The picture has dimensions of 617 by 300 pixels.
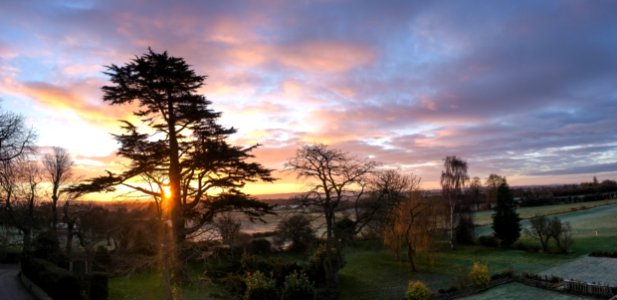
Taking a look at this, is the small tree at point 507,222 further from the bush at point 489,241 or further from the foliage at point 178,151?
the foliage at point 178,151

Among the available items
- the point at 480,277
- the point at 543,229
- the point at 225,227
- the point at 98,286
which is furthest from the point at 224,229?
the point at 543,229

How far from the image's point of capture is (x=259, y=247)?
45.4 meters

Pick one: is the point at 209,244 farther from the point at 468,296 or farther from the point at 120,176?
the point at 468,296

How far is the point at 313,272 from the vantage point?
31562mm

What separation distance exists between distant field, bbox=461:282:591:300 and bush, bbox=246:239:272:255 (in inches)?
1086

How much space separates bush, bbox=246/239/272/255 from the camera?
146ft

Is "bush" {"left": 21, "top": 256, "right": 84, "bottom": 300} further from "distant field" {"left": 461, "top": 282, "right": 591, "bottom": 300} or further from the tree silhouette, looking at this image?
"distant field" {"left": 461, "top": 282, "right": 591, "bottom": 300}

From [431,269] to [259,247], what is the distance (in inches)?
728

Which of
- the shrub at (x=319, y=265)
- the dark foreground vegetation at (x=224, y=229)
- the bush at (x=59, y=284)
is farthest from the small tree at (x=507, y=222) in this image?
the bush at (x=59, y=284)

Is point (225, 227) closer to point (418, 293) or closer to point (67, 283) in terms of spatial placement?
point (67, 283)

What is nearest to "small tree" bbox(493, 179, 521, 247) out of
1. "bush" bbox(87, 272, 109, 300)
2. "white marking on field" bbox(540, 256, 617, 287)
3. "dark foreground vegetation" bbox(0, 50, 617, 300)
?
"dark foreground vegetation" bbox(0, 50, 617, 300)

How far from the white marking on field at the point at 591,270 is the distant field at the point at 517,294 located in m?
3.65

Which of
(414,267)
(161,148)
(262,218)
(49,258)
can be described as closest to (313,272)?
(414,267)

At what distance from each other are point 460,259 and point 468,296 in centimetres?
2003
